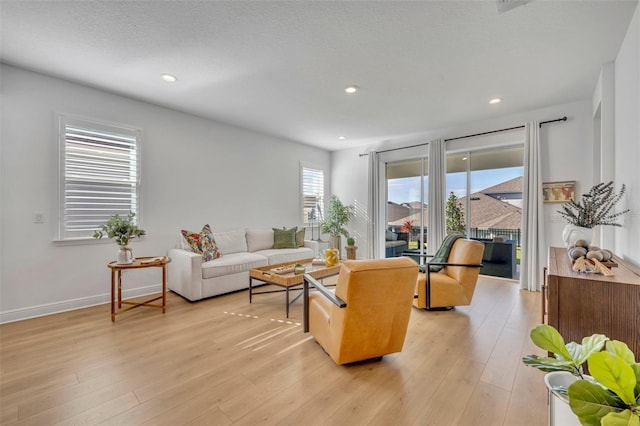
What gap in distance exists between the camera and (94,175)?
3553mm

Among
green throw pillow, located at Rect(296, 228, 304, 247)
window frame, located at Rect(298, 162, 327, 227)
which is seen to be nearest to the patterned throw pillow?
green throw pillow, located at Rect(296, 228, 304, 247)

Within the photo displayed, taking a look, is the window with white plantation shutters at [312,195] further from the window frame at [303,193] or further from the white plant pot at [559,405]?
the white plant pot at [559,405]

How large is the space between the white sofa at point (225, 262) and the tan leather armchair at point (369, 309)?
7.07ft

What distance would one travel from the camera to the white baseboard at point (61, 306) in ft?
9.92

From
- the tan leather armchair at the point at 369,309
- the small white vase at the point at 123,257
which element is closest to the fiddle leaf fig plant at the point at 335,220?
the small white vase at the point at 123,257

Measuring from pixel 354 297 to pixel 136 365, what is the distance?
1.82 m

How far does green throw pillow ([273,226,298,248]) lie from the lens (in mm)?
5189

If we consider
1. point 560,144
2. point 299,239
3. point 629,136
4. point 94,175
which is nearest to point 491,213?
point 560,144

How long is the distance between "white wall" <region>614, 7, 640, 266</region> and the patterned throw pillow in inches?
175

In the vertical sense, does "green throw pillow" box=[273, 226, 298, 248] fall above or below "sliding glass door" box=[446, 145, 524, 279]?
below

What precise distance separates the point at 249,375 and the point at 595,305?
224 centimetres

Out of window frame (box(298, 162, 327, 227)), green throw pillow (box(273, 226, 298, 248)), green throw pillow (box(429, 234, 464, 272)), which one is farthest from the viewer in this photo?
window frame (box(298, 162, 327, 227))

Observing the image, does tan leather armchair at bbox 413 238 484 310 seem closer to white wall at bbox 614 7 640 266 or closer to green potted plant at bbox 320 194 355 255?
white wall at bbox 614 7 640 266

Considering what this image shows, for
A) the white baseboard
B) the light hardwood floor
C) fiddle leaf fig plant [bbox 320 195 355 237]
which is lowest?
the light hardwood floor
